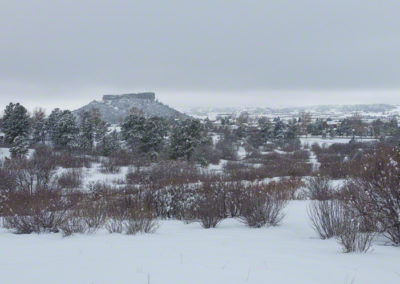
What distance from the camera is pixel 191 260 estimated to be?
5727 mm

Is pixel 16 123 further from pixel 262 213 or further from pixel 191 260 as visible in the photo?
pixel 191 260

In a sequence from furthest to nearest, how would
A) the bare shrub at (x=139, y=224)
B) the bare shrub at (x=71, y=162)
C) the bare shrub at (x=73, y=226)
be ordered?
1. the bare shrub at (x=71, y=162)
2. the bare shrub at (x=139, y=224)
3. the bare shrub at (x=73, y=226)

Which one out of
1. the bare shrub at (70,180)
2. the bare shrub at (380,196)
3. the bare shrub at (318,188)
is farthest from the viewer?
the bare shrub at (70,180)

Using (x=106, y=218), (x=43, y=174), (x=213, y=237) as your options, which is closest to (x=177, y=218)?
(x=106, y=218)

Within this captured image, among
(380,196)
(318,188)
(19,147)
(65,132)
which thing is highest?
(380,196)

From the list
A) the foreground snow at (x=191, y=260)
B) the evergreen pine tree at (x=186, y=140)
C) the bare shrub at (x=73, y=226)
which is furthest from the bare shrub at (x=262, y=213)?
the evergreen pine tree at (x=186, y=140)

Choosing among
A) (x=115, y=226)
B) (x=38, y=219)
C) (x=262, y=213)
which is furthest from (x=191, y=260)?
(x=38, y=219)

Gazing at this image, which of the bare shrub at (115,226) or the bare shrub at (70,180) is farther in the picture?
the bare shrub at (70,180)

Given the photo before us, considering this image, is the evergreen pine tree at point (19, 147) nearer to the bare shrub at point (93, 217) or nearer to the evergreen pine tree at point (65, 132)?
the evergreen pine tree at point (65, 132)

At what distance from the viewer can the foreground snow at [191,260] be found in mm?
4879

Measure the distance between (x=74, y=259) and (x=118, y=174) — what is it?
33323mm

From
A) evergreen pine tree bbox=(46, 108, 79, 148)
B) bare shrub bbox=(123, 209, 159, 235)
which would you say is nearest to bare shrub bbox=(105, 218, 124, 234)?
bare shrub bbox=(123, 209, 159, 235)

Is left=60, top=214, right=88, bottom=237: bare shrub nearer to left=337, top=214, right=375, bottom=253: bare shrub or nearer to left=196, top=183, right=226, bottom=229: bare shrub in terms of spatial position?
left=196, top=183, right=226, bottom=229: bare shrub

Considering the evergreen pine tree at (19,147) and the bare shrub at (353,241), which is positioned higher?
the bare shrub at (353,241)
